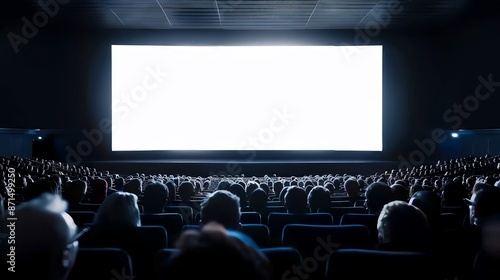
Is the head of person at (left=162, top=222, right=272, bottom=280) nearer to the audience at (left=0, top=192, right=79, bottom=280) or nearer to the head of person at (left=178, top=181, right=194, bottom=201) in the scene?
the audience at (left=0, top=192, right=79, bottom=280)

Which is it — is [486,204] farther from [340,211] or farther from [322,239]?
[340,211]

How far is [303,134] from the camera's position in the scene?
17578mm

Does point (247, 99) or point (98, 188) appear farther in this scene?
point (247, 99)

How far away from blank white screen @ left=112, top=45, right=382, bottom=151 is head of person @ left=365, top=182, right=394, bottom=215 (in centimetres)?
1264

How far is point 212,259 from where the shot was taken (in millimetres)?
1157

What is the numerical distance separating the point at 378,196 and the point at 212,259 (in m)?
3.77

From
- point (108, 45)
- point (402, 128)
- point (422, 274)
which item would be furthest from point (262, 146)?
point (422, 274)

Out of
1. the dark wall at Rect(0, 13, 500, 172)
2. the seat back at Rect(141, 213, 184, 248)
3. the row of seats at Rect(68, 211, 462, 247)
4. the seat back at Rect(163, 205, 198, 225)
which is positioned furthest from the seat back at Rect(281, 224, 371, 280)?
the dark wall at Rect(0, 13, 500, 172)

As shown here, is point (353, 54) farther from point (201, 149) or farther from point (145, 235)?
point (145, 235)

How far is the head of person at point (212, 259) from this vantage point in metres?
1.15

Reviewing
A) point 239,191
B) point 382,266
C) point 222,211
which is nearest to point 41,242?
point 222,211

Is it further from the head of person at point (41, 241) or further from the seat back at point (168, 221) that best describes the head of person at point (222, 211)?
the seat back at point (168, 221)

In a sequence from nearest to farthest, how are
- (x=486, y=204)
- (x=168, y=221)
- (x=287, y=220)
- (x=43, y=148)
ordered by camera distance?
1. (x=486, y=204)
2. (x=168, y=221)
3. (x=287, y=220)
4. (x=43, y=148)

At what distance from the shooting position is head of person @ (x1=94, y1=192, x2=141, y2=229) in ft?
10.5
